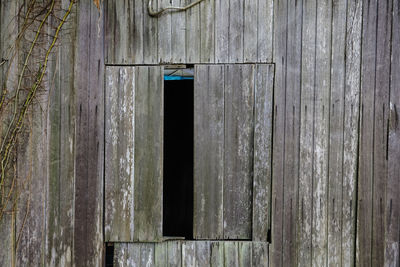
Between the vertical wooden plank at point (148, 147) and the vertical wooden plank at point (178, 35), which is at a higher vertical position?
the vertical wooden plank at point (178, 35)

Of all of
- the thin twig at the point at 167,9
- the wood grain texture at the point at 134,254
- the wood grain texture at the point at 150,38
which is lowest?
the wood grain texture at the point at 134,254

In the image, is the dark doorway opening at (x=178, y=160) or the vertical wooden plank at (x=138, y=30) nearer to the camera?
the vertical wooden plank at (x=138, y=30)

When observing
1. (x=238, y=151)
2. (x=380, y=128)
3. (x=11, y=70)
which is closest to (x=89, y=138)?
(x=11, y=70)

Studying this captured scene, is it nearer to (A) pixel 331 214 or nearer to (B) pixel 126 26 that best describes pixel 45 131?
(B) pixel 126 26

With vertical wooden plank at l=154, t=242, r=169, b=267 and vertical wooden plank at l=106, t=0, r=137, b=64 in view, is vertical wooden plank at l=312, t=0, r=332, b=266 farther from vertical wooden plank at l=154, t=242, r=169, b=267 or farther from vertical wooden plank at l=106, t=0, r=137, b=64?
vertical wooden plank at l=106, t=0, r=137, b=64

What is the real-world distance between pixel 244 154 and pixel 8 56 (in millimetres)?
2150

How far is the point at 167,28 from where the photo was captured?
268cm

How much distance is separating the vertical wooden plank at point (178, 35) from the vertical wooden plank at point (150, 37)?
0.45ft

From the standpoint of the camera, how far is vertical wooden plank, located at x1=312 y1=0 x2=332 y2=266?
8.71ft

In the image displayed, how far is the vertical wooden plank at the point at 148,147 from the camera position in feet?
8.75

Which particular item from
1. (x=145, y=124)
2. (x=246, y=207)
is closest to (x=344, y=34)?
(x=246, y=207)

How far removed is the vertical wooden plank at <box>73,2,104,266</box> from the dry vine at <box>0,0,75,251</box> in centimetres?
23

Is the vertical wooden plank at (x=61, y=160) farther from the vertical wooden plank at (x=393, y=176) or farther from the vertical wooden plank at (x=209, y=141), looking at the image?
the vertical wooden plank at (x=393, y=176)

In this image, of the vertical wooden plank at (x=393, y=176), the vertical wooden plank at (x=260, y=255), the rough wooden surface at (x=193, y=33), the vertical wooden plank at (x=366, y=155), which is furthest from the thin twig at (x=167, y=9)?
the vertical wooden plank at (x=260, y=255)
